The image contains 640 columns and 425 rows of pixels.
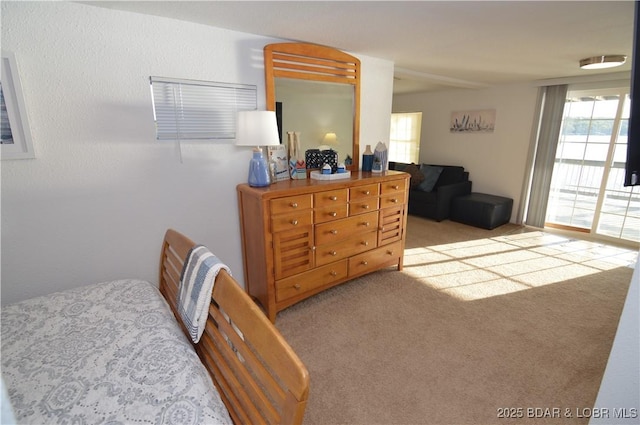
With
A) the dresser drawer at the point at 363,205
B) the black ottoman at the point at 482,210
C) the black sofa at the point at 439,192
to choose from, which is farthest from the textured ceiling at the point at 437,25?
the black sofa at the point at 439,192

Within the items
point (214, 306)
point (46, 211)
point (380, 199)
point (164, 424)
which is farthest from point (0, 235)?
point (380, 199)

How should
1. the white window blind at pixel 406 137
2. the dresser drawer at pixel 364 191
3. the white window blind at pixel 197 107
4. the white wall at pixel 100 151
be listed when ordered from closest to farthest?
the white wall at pixel 100 151
the white window blind at pixel 197 107
the dresser drawer at pixel 364 191
the white window blind at pixel 406 137

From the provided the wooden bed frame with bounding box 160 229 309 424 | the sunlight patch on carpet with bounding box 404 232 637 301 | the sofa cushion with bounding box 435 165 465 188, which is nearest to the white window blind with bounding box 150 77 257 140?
the wooden bed frame with bounding box 160 229 309 424

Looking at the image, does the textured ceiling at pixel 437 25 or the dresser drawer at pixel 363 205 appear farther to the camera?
the dresser drawer at pixel 363 205

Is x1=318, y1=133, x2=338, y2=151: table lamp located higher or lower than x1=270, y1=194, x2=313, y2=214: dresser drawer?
higher

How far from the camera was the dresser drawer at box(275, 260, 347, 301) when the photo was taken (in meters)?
2.23

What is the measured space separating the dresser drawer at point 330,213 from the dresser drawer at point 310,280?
0.40 metres

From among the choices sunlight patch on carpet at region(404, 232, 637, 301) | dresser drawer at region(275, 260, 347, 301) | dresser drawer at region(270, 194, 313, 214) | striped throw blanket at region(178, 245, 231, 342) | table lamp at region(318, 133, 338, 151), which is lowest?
sunlight patch on carpet at region(404, 232, 637, 301)

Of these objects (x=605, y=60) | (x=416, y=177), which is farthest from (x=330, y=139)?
(x=416, y=177)

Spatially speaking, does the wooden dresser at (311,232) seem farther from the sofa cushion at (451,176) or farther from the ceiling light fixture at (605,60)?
the sofa cushion at (451,176)

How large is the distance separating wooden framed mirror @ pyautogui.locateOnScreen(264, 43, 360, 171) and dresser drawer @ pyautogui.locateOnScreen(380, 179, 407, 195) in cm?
44

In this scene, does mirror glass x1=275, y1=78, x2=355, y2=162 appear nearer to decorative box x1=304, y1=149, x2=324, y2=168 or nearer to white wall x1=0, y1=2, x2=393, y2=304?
decorative box x1=304, y1=149, x2=324, y2=168

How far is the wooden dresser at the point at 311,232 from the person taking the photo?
2088mm

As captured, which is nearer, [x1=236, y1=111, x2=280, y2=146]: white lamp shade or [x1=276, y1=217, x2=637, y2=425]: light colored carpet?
[x1=276, y1=217, x2=637, y2=425]: light colored carpet
